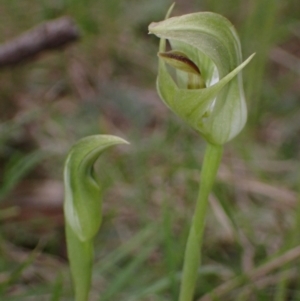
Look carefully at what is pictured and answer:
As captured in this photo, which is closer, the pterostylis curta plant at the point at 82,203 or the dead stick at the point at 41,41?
the pterostylis curta plant at the point at 82,203

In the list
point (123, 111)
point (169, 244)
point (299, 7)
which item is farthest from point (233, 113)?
point (299, 7)

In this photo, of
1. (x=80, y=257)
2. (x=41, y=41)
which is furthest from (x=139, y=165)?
(x=80, y=257)

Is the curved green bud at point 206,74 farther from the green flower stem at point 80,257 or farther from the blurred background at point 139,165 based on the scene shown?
the blurred background at point 139,165

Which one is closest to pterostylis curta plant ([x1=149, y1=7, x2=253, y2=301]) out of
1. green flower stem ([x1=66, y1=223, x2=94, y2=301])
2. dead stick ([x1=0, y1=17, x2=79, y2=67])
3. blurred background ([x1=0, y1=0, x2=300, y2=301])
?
green flower stem ([x1=66, y1=223, x2=94, y2=301])

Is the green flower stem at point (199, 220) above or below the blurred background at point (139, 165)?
above

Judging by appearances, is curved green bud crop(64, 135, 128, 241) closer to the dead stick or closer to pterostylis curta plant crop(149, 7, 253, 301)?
pterostylis curta plant crop(149, 7, 253, 301)

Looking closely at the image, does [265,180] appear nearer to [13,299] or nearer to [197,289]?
[197,289]

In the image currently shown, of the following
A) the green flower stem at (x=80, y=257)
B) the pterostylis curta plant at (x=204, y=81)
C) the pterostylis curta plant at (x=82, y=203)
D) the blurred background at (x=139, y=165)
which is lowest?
the blurred background at (x=139, y=165)

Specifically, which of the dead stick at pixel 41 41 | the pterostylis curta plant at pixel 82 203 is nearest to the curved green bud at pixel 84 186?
the pterostylis curta plant at pixel 82 203
